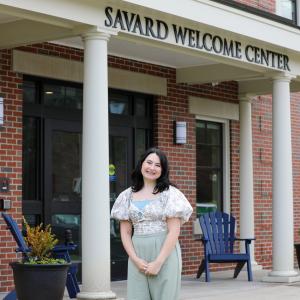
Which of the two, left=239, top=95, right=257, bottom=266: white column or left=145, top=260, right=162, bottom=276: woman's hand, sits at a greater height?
left=239, top=95, right=257, bottom=266: white column

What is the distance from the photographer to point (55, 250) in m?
8.60

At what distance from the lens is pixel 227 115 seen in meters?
13.2

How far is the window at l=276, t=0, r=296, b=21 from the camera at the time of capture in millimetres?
14367

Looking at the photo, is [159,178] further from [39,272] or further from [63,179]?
[63,179]

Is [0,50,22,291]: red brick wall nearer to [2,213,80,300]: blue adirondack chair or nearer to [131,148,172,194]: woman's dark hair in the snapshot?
[2,213,80,300]: blue adirondack chair

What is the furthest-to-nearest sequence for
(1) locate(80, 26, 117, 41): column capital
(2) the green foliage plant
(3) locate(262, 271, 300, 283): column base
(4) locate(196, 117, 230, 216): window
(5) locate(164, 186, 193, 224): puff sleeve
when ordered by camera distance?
(4) locate(196, 117, 230, 216): window → (3) locate(262, 271, 300, 283): column base → (1) locate(80, 26, 117, 41): column capital → (2) the green foliage plant → (5) locate(164, 186, 193, 224): puff sleeve

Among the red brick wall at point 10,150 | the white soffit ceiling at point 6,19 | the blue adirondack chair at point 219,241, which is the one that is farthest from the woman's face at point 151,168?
the blue adirondack chair at point 219,241

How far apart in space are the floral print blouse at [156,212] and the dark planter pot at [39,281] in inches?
103

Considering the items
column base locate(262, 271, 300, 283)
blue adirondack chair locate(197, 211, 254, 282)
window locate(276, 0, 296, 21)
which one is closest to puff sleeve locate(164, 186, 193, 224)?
blue adirondack chair locate(197, 211, 254, 282)

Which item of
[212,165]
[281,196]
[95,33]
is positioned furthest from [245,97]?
[95,33]

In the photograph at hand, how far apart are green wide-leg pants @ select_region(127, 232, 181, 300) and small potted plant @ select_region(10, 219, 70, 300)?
2.63 m

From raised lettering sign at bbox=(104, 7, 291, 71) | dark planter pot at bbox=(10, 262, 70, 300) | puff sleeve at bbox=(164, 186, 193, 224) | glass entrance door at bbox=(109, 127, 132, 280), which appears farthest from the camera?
glass entrance door at bbox=(109, 127, 132, 280)

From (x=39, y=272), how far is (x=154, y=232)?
277cm

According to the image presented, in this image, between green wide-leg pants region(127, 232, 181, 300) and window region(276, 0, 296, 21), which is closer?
green wide-leg pants region(127, 232, 181, 300)
